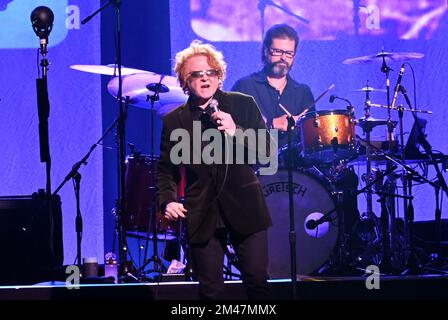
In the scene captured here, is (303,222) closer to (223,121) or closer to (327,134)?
(327,134)

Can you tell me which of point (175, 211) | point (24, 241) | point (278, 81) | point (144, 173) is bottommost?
point (24, 241)

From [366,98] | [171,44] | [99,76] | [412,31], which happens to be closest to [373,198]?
[366,98]

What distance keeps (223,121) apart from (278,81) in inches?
137

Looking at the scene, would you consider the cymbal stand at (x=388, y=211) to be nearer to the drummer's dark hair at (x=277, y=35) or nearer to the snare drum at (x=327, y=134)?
the snare drum at (x=327, y=134)


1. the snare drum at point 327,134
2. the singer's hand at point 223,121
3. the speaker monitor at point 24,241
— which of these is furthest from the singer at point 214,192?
the speaker monitor at point 24,241

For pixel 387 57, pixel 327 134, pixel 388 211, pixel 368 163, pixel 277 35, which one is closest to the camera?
pixel 327 134

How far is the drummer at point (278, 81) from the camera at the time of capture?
7.17m

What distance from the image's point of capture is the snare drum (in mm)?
6559

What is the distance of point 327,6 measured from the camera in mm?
7785

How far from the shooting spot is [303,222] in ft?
22.4

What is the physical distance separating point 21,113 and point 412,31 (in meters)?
4.29

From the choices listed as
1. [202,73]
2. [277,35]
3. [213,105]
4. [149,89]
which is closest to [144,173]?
[149,89]

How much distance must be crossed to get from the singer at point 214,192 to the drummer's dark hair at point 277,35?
10.1ft

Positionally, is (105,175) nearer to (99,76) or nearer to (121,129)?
(99,76)
